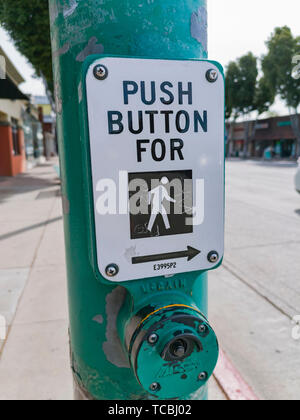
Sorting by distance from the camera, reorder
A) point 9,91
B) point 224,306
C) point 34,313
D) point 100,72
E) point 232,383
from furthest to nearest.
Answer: point 9,91, point 224,306, point 34,313, point 232,383, point 100,72

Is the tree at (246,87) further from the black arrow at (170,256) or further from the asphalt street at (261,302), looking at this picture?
the black arrow at (170,256)

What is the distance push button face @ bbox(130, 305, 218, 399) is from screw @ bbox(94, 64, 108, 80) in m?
0.57

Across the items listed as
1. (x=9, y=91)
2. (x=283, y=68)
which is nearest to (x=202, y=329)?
(x=9, y=91)

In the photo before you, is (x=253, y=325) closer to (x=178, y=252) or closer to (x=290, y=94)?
(x=178, y=252)

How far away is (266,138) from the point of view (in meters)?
39.9

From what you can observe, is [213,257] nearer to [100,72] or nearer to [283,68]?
[100,72]

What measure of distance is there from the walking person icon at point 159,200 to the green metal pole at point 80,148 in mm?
167

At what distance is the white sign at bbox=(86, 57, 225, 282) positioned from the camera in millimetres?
773

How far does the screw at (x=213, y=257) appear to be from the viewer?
92 cm

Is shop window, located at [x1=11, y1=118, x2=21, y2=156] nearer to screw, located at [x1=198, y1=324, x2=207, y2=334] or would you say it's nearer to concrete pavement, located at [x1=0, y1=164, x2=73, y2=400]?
concrete pavement, located at [x1=0, y1=164, x2=73, y2=400]

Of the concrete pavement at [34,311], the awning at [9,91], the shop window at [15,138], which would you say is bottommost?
the concrete pavement at [34,311]

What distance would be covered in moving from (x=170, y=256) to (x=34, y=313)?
2.72 m

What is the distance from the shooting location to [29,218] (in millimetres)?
7207

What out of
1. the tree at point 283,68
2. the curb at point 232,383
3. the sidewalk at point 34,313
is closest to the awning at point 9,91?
the sidewalk at point 34,313
